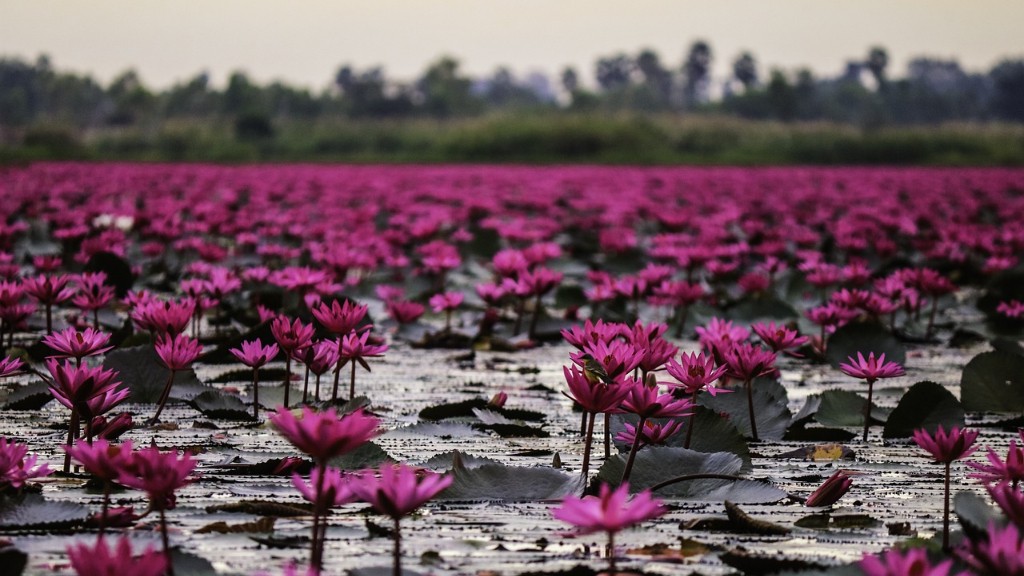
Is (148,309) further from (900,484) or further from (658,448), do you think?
(900,484)

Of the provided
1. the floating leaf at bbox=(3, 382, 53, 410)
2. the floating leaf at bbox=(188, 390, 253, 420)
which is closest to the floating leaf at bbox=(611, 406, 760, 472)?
the floating leaf at bbox=(188, 390, 253, 420)

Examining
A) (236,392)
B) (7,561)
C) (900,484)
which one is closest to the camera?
(7,561)

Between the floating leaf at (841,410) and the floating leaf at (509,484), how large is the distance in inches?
46.8

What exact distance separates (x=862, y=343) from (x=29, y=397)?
2791mm

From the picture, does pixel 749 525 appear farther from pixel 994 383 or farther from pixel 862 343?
pixel 862 343

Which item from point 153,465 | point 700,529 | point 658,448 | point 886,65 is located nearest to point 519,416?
point 658,448

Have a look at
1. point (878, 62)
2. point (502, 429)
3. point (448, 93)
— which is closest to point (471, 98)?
point (448, 93)

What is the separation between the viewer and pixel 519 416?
2.80 meters

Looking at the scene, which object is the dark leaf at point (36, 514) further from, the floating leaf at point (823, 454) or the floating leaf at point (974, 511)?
the floating leaf at point (823, 454)

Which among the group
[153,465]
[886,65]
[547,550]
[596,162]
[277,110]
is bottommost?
[547,550]

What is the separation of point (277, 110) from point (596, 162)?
5877 cm

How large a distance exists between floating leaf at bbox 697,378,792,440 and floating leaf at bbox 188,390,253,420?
1306 millimetres

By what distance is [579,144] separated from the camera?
33.4m

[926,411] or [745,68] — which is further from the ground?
[745,68]
